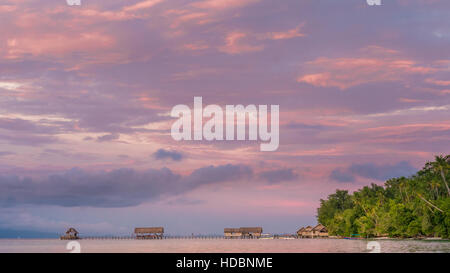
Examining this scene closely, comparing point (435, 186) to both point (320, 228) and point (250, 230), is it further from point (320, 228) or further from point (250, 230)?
point (250, 230)

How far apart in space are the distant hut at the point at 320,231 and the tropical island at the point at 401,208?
8.34 ft

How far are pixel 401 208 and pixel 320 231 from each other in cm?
6666

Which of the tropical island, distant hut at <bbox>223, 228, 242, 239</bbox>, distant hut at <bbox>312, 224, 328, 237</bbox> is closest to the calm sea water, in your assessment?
the tropical island

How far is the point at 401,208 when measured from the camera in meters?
101

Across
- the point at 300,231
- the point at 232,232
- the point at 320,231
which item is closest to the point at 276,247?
the point at 320,231

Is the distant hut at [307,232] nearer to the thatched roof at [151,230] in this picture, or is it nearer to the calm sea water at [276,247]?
the thatched roof at [151,230]

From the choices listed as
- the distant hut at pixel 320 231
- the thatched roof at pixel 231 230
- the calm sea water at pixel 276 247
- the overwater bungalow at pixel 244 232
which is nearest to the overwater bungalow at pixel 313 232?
the distant hut at pixel 320 231

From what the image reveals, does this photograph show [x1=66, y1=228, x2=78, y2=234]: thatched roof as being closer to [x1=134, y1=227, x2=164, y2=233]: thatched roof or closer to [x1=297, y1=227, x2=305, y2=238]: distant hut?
[x1=134, y1=227, x2=164, y2=233]: thatched roof

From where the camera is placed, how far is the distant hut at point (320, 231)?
537ft

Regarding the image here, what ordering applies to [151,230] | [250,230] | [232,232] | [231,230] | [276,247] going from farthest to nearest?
[231,230] → [232,232] → [250,230] → [151,230] → [276,247]
